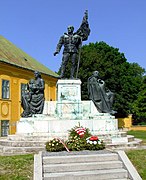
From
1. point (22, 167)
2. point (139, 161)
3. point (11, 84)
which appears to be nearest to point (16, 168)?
point (22, 167)

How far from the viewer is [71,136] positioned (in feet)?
35.5

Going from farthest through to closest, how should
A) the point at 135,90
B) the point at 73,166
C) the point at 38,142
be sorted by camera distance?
the point at 135,90 → the point at 38,142 → the point at 73,166

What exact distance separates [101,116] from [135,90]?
32.3m

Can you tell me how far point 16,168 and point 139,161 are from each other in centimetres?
357

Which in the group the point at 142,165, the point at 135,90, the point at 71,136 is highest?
the point at 135,90

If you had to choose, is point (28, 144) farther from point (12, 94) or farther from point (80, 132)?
point (12, 94)

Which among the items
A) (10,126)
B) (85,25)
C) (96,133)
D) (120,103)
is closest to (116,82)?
(120,103)

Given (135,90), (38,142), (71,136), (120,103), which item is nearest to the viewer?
(71,136)

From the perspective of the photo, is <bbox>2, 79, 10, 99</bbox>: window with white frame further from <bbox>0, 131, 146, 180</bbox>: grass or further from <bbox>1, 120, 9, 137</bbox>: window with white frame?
<bbox>0, 131, 146, 180</bbox>: grass

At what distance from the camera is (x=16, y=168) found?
28.0 feet

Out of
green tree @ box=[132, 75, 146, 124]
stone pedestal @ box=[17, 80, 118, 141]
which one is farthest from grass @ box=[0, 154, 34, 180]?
green tree @ box=[132, 75, 146, 124]

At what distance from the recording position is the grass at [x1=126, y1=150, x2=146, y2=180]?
27.9ft

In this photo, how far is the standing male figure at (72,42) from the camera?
51.2 feet

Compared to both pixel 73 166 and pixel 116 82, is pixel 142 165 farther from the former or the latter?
pixel 116 82
